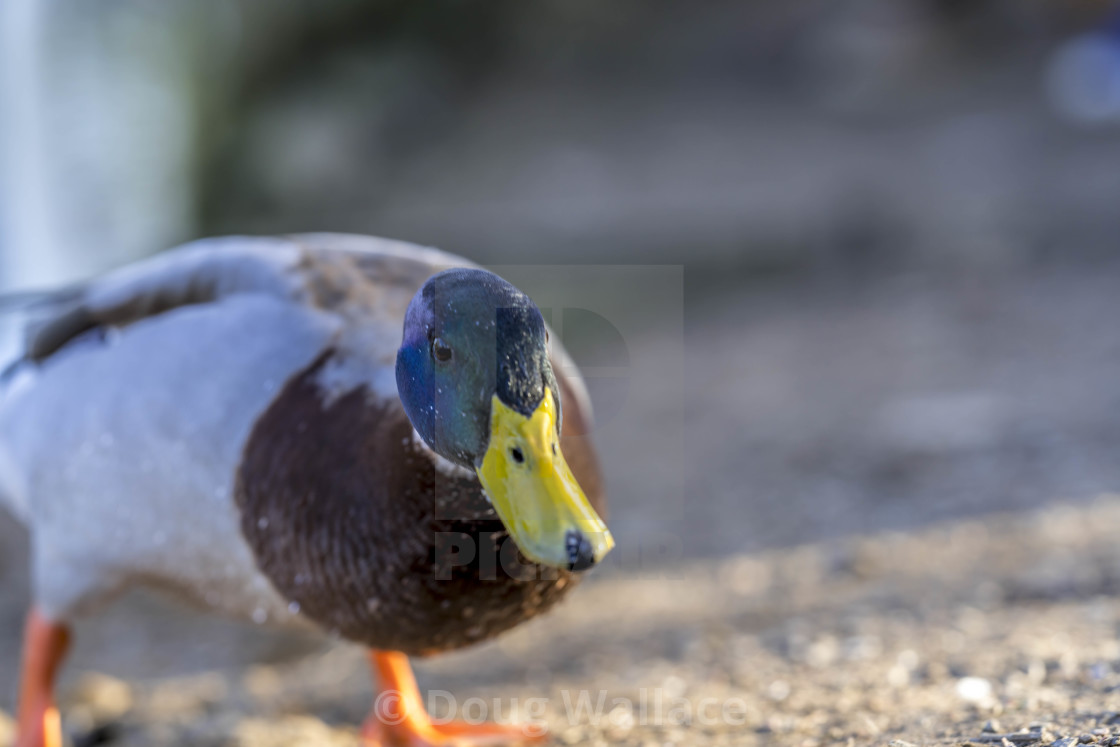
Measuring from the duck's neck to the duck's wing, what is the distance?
0.31 m

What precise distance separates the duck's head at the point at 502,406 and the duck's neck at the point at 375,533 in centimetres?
15

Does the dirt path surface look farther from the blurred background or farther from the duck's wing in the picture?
the duck's wing

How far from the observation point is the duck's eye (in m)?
1.72

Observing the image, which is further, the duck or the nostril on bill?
the duck

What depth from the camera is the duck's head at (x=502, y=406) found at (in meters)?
1.59

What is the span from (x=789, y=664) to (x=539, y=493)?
4.33 ft

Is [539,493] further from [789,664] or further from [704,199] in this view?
[704,199]

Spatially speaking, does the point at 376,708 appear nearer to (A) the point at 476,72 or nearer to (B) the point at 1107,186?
(B) the point at 1107,186

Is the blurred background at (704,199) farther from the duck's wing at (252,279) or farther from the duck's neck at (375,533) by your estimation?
the duck's wing at (252,279)

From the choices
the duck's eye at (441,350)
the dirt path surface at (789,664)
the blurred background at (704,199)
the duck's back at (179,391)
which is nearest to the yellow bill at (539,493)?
the duck's eye at (441,350)

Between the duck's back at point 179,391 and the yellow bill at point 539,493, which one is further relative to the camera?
the duck's back at point 179,391

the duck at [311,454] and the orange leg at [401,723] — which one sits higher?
the duck at [311,454]

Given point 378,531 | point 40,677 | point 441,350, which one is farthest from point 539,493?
point 40,677

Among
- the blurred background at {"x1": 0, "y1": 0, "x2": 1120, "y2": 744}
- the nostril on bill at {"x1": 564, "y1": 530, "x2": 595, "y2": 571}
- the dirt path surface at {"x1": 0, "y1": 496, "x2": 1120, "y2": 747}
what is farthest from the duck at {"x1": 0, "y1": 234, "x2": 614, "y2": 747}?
the blurred background at {"x1": 0, "y1": 0, "x2": 1120, "y2": 744}
